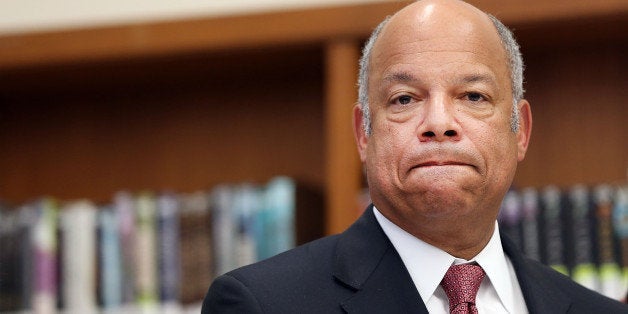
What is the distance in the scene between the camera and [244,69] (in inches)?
89.4

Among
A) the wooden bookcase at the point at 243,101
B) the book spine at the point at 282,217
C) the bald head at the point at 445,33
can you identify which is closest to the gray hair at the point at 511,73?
the bald head at the point at 445,33

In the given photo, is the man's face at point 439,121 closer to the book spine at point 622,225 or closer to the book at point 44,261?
the book spine at point 622,225

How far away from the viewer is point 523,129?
1391mm

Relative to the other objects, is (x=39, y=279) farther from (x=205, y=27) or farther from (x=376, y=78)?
(x=376, y=78)

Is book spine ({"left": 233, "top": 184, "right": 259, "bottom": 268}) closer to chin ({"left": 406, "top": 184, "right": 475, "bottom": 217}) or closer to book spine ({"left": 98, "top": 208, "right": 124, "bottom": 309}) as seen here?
book spine ({"left": 98, "top": 208, "right": 124, "bottom": 309})

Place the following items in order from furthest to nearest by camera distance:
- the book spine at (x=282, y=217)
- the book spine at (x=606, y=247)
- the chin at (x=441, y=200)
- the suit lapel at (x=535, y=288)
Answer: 1. the book spine at (x=282, y=217)
2. the book spine at (x=606, y=247)
3. the suit lapel at (x=535, y=288)
4. the chin at (x=441, y=200)

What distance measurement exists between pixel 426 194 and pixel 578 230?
890mm

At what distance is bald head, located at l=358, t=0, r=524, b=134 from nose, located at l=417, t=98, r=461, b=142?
9 centimetres

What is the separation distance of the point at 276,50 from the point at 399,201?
0.94m

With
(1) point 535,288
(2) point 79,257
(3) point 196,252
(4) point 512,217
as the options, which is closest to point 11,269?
(2) point 79,257

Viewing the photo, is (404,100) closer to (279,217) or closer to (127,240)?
(279,217)

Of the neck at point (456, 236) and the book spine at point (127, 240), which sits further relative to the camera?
the book spine at point (127, 240)

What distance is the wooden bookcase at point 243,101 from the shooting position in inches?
80.4

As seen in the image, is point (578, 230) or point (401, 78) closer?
point (401, 78)
